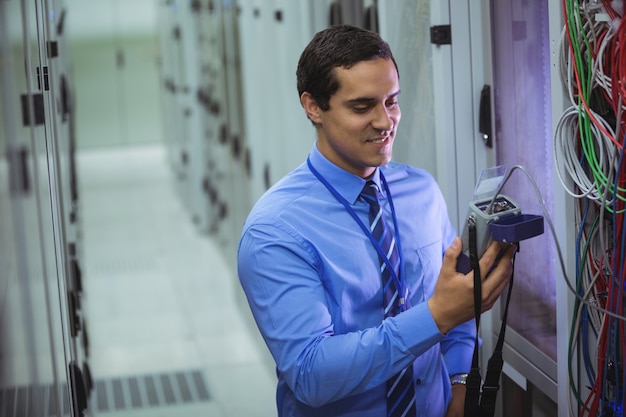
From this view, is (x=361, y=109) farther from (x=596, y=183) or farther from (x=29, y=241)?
(x=29, y=241)

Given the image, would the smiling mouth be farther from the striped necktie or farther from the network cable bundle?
the network cable bundle

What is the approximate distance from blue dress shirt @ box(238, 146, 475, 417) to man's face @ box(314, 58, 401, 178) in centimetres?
9

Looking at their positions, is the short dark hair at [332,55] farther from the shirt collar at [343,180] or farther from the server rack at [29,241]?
the server rack at [29,241]

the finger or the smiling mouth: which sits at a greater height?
the smiling mouth

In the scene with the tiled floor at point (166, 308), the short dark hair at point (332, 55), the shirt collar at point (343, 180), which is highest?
the short dark hair at point (332, 55)

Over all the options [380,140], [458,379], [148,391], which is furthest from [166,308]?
[380,140]

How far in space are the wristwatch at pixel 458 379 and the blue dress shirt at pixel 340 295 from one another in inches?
0.5

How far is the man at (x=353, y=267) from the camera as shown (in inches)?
63.2

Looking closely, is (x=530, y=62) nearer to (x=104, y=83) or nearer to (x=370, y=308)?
(x=370, y=308)

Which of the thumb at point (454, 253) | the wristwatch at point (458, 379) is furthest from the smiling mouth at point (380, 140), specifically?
the wristwatch at point (458, 379)

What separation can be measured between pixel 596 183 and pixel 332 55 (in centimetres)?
57

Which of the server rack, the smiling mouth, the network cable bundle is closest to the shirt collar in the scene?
the smiling mouth

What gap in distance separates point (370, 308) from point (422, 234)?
23 centimetres

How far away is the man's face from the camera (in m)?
1.72
